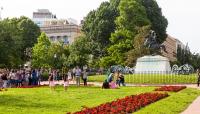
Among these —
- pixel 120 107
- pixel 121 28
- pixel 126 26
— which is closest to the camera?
pixel 120 107

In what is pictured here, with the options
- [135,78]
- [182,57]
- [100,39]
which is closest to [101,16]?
[100,39]

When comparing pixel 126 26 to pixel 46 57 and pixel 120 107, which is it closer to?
pixel 46 57

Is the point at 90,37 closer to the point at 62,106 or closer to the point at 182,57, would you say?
the point at 182,57

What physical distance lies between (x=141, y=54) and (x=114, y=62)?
28.0 feet

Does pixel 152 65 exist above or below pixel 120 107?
above

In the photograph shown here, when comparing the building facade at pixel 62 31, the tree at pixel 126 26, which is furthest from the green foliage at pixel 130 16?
the building facade at pixel 62 31

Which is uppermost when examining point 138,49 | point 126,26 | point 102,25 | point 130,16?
point 130,16

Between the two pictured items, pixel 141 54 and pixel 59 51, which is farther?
pixel 59 51

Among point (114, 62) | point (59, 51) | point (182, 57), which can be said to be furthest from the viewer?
point (182, 57)

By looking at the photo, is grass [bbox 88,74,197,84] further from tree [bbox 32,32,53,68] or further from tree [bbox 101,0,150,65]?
tree [bbox 32,32,53,68]

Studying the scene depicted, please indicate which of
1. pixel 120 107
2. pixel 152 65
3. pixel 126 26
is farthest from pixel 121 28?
pixel 120 107

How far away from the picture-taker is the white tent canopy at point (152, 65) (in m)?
55.8

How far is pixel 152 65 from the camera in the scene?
56.6 m

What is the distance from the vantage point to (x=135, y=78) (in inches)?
1961
